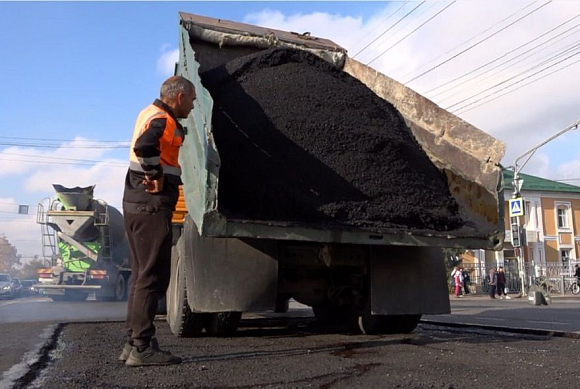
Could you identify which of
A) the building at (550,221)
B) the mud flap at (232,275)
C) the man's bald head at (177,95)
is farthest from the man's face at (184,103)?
the building at (550,221)

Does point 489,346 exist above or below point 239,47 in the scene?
below

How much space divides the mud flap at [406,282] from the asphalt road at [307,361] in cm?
31

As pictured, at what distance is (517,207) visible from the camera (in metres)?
19.5

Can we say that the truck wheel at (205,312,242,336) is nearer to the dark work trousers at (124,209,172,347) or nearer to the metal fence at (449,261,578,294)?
the dark work trousers at (124,209,172,347)

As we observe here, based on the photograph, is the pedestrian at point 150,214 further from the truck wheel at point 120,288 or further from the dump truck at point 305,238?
the truck wheel at point 120,288

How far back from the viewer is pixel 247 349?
185 inches

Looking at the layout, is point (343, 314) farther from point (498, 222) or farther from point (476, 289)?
point (476, 289)

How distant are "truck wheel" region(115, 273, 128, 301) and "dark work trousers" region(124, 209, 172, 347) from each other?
47.8ft

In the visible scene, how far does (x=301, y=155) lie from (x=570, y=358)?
2.62 meters

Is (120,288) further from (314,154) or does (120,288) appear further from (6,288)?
(6,288)

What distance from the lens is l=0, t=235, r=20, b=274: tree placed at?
86.6m

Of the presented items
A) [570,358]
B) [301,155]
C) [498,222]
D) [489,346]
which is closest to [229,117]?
[301,155]

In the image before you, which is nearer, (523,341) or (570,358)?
(570,358)

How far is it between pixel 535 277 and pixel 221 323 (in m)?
27.2
